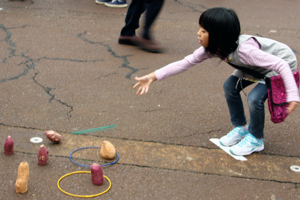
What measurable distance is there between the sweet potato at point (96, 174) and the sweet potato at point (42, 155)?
0.40 m

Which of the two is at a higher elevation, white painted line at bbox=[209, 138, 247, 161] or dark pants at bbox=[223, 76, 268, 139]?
dark pants at bbox=[223, 76, 268, 139]

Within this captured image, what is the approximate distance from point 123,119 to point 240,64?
3.92 feet

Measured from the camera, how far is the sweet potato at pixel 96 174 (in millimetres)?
2537

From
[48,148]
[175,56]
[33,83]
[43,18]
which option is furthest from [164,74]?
[43,18]

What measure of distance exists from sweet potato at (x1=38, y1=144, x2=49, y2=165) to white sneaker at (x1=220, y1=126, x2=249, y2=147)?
1350 mm

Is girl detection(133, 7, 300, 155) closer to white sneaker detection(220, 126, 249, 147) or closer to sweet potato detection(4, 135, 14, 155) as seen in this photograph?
white sneaker detection(220, 126, 249, 147)

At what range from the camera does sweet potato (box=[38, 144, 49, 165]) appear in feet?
8.90

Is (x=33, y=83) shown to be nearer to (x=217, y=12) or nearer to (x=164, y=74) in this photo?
(x=164, y=74)

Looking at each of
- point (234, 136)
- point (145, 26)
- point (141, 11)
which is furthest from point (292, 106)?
point (141, 11)

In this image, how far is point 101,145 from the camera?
304 cm

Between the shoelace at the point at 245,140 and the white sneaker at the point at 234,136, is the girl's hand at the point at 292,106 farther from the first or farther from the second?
the white sneaker at the point at 234,136

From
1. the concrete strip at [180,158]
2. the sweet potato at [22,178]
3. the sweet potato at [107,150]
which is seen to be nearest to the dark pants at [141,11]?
the concrete strip at [180,158]

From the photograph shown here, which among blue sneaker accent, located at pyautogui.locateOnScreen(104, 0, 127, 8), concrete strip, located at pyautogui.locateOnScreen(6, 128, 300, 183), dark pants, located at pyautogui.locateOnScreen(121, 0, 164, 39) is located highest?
dark pants, located at pyautogui.locateOnScreen(121, 0, 164, 39)

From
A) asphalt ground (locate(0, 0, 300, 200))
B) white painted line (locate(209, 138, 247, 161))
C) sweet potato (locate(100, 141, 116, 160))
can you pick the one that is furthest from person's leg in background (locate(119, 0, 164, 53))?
sweet potato (locate(100, 141, 116, 160))
